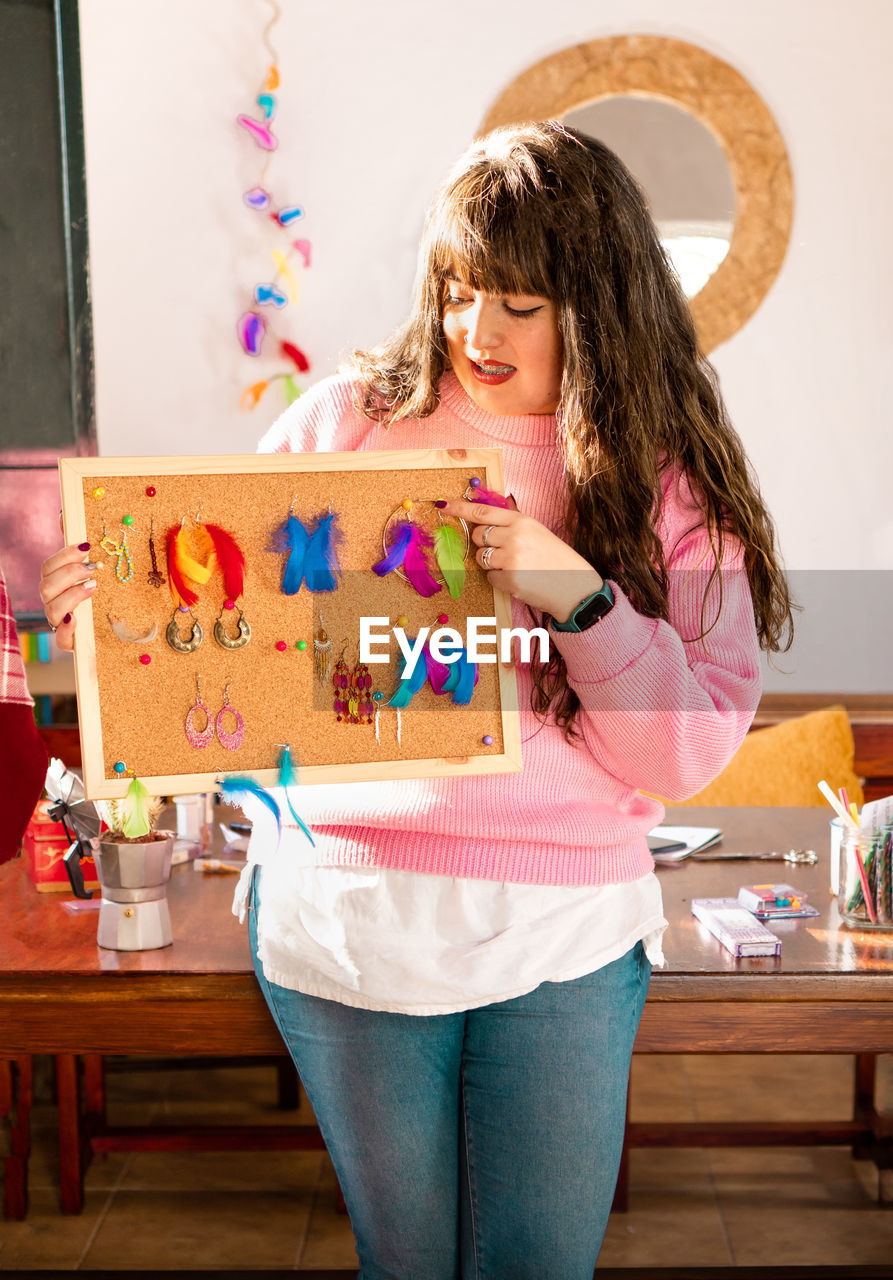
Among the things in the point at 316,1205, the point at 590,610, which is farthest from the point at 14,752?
the point at 316,1205

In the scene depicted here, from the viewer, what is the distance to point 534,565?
117 cm

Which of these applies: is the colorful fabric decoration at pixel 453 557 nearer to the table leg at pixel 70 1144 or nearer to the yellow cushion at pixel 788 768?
the table leg at pixel 70 1144

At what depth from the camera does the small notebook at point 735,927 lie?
61.1 inches

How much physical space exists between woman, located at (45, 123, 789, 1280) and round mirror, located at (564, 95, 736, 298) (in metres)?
2.13

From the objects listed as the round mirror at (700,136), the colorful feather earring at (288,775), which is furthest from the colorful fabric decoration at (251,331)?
the colorful feather earring at (288,775)

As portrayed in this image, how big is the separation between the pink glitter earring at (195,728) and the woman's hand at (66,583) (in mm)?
129

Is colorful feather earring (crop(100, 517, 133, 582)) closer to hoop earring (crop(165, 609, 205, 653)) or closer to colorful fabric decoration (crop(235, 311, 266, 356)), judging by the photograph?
hoop earring (crop(165, 609, 205, 653))

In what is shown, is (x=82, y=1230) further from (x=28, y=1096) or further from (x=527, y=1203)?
(x=527, y=1203)

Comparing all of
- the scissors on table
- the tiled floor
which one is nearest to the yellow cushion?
the tiled floor

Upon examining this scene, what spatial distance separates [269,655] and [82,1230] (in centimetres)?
163

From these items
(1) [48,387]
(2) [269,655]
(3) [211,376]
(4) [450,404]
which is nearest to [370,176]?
(3) [211,376]

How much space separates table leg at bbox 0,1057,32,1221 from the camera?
2.31 meters

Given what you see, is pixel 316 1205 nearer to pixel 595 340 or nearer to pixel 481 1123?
pixel 481 1123

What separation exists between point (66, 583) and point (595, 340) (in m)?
0.58
